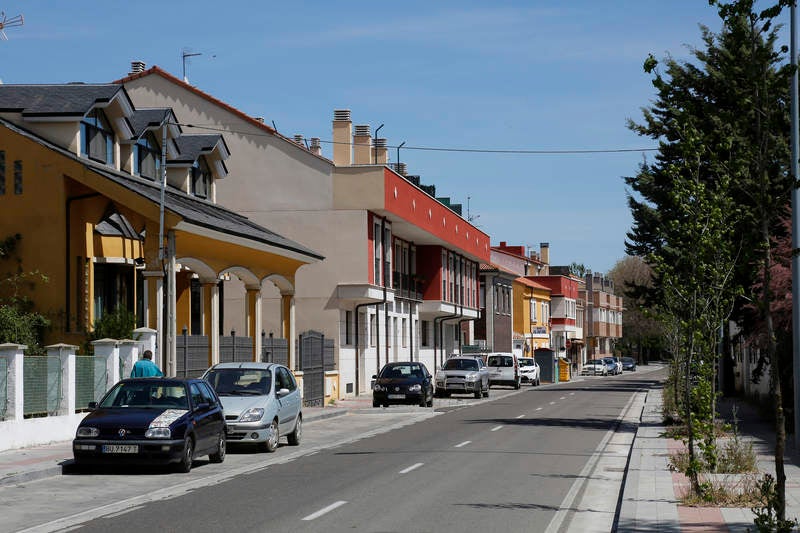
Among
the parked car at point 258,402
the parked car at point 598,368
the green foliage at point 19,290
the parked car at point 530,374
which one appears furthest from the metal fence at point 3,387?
the parked car at point 598,368

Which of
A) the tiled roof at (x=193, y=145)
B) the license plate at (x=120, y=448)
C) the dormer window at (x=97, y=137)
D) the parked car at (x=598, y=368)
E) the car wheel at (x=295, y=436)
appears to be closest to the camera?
the license plate at (x=120, y=448)

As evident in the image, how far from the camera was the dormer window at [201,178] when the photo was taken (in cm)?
3847

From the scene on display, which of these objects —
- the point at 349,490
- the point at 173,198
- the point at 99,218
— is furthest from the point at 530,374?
the point at 349,490

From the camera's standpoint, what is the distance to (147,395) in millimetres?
18219

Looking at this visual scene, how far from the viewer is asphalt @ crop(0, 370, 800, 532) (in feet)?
38.0

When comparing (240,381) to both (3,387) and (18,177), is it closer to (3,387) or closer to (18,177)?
(3,387)

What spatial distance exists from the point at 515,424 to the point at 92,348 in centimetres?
1122

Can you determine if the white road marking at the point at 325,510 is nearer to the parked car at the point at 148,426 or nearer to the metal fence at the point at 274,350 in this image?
the parked car at the point at 148,426

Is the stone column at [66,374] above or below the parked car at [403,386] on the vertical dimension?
above

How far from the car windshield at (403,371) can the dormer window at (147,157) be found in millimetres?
10768

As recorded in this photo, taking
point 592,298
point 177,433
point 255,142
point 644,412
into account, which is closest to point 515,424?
point 644,412

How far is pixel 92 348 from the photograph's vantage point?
26531 mm

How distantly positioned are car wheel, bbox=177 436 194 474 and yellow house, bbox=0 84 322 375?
27.0 ft

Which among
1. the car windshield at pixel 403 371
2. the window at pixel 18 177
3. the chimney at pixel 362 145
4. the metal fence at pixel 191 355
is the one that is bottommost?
the car windshield at pixel 403 371
